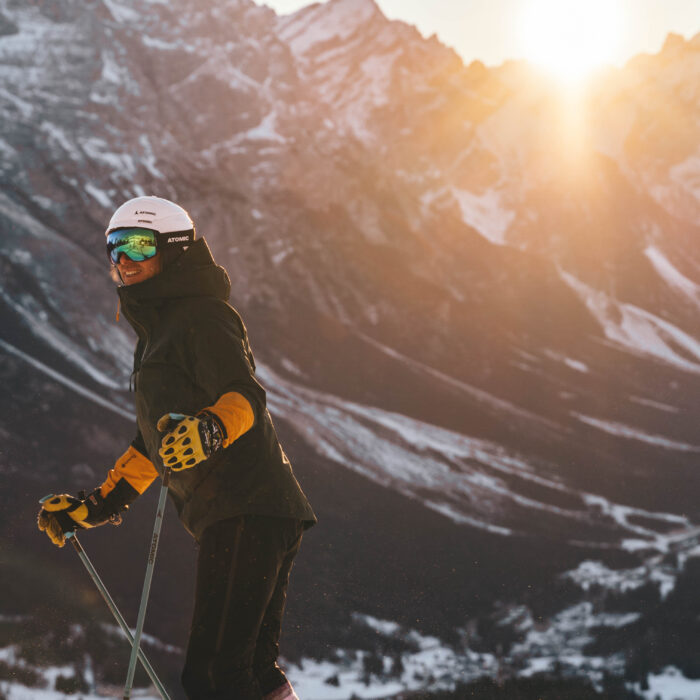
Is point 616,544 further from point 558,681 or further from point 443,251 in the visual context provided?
point 443,251

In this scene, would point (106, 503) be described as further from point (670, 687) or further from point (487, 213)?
point (487, 213)

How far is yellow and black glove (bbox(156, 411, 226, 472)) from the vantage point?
1779 millimetres

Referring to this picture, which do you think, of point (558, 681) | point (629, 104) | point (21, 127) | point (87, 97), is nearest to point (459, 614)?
point (558, 681)

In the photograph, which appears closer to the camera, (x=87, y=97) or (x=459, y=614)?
(x=459, y=614)

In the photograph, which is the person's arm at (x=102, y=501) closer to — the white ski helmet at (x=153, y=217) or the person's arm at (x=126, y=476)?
the person's arm at (x=126, y=476)

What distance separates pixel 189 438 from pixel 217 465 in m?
0.24

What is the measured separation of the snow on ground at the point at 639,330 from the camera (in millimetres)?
11812

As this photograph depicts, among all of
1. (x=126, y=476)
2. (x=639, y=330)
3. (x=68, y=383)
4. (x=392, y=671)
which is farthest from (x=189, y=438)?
(x=639, y=330)

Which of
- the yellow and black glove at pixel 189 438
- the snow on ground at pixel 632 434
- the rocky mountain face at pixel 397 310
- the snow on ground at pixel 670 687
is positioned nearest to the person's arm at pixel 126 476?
the yellow and black glove at pixel 189 438

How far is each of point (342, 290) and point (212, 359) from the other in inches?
344

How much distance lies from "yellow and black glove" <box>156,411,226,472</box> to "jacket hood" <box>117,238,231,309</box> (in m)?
0.40

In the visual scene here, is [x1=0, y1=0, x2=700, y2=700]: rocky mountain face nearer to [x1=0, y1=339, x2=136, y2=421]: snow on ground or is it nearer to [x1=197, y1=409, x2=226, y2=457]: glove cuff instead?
[x1=0, y1=339, x2=136, y2=421]: snow on ground

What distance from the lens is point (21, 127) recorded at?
1127cm

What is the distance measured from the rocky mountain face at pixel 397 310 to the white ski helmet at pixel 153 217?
10.8 ft
